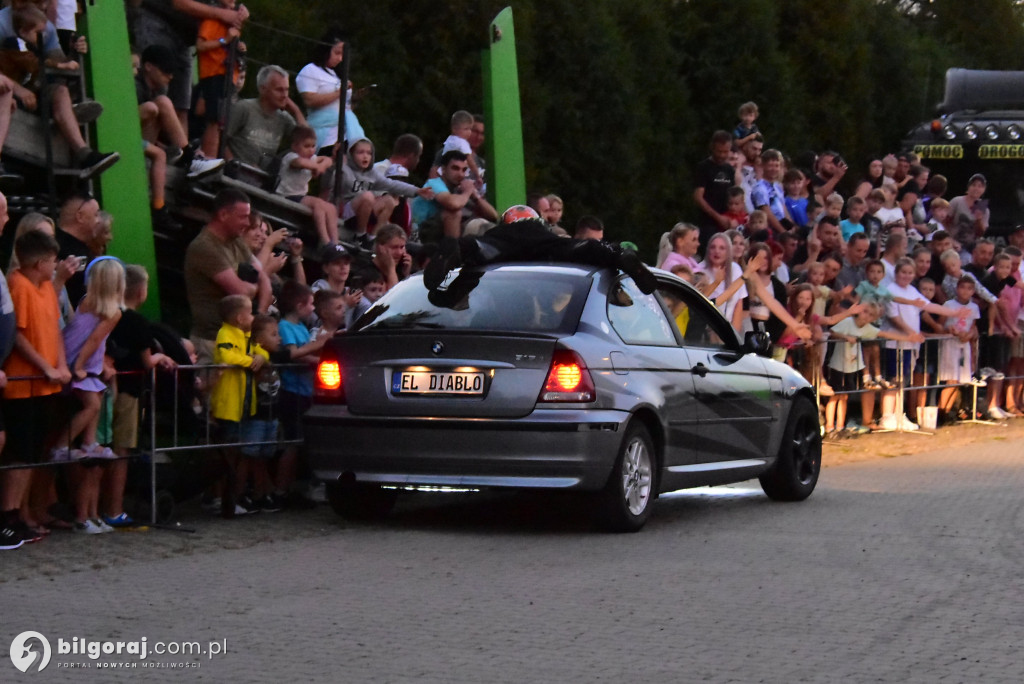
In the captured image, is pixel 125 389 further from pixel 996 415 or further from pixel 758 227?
pixel 996 415

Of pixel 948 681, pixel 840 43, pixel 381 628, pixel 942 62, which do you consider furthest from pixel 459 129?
pixel 942 62

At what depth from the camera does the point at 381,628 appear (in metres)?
7.93

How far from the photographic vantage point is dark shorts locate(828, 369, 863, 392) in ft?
60.1

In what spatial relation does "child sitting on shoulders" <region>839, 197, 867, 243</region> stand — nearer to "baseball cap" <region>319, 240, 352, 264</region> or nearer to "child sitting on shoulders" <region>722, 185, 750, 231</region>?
"child sitting on shoulders" <region>722, 185, 750, 231</region>

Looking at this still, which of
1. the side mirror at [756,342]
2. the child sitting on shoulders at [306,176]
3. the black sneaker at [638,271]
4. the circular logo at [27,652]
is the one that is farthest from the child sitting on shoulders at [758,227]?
the circular logo at [27,652]

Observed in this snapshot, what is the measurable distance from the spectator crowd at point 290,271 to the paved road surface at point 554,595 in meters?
0.74

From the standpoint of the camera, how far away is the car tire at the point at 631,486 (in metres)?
11.0

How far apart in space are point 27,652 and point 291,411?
5.30 metres

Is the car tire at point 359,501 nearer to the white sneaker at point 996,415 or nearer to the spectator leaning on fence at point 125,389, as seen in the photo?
the spectator leaning on fence at point 125,389

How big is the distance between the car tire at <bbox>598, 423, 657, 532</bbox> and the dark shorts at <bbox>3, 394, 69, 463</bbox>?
3.17 metres

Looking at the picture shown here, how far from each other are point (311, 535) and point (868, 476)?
18.4 ft

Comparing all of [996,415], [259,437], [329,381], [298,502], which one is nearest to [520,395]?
[329,381]

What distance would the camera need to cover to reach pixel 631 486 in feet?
37.1

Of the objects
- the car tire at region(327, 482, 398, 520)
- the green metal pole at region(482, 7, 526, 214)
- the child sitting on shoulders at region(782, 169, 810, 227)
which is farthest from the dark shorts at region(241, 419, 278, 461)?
the child sitting on shoulders at region(782, 169, 810, 227)
